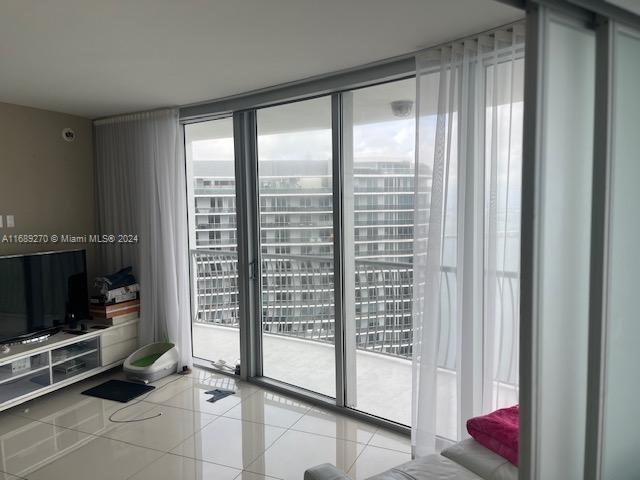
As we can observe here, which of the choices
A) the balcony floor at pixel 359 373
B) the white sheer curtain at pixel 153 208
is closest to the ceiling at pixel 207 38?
the white sheer curtain at pixel 153 208

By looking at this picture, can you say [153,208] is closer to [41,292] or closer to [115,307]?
[115,307]

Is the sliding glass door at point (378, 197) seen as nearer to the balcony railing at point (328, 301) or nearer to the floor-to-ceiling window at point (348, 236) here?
the floor-to-ceiling window at point (348, 236)

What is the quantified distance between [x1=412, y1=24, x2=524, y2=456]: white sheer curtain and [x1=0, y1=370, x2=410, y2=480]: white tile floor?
0.51 m

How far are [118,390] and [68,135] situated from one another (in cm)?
251

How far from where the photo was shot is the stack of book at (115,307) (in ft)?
13.8

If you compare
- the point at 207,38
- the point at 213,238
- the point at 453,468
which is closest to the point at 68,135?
the point at 213,238

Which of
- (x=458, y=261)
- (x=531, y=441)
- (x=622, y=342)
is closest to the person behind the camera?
(x=531, y=441)

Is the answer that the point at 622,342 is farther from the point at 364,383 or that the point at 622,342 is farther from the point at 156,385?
the point at 156,385

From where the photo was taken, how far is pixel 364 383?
3906 millimetres

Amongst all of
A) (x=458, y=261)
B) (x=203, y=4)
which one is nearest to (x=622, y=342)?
(x=458, y=261)

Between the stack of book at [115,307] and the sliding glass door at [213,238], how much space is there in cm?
79

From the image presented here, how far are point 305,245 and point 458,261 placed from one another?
168 cm

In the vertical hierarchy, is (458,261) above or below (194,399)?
above

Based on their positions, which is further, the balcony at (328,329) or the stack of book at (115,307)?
the stack of book at (115,307)
